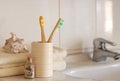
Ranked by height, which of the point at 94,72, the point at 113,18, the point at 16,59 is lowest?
the point at 94,72

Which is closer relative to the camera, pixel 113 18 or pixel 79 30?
pixel 79 30

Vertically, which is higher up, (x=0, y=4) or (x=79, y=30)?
(x=0, y=4)

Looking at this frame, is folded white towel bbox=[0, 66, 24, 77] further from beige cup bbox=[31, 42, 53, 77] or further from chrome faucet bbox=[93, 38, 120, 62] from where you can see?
chrome faucet bbox=[93, 38, 120, 62]

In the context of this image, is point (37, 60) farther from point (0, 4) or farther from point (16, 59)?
point (0, 4)

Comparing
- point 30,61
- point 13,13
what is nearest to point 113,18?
point 13,13

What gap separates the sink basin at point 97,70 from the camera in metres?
1.10

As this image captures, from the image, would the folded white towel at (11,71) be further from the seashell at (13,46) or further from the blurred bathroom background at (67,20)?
the blurred bathroom background at (67,20)

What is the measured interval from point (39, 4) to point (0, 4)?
0.18 metres

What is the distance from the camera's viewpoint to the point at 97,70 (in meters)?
1.16

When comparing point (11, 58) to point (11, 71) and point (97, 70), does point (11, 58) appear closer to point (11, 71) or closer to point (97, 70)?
point (11, 71)

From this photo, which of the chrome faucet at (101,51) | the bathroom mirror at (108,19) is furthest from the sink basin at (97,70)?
the bathroom mirror at (108,19)

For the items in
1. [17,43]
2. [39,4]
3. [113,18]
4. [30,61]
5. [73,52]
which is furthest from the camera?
[113,18]

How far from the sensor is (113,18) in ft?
4.54

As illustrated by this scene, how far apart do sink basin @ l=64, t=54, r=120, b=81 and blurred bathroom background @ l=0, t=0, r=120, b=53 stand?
0.11 metres
